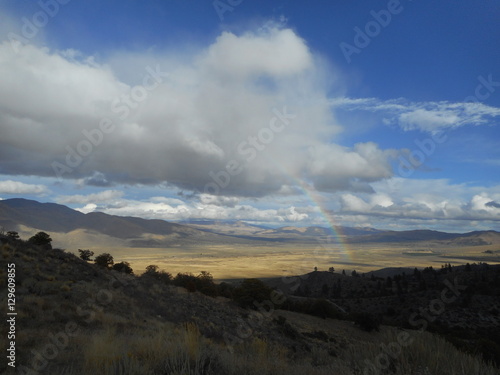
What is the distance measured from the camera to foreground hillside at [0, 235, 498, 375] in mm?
5715

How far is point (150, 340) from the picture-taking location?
729 centimetres

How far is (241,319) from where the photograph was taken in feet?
87.8

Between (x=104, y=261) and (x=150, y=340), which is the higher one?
(x=150, y=340)

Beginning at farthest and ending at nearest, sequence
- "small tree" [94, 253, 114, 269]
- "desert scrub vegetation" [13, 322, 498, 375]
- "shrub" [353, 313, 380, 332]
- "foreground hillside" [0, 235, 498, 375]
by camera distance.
A: "small tree" [94, 253, 114, 269], "shrub" [353, 313, 380, 332], "foreground hillside" [0, 235, 498, 375], "desert scrub vegetation" [13, 322, 498, 375]

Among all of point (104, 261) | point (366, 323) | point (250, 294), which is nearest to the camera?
point (366, 323)

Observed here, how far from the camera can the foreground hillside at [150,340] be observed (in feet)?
18.7

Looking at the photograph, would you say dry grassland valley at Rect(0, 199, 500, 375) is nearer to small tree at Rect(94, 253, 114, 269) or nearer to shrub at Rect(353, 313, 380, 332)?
shrub at Rect(353, 313, 380, 332)

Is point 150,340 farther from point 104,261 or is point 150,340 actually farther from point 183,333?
point 104,261

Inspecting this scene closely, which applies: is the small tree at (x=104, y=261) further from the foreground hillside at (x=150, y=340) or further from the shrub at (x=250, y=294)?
the shrub at (x=250, y=294)

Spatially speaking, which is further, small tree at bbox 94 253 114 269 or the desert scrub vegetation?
small tree at bbox 94 253 114 269

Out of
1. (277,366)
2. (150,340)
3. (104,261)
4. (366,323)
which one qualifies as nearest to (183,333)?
(150,340)

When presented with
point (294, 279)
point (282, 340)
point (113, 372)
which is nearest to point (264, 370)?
point (113, 372)

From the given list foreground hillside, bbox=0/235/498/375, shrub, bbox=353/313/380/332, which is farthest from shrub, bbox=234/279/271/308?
shrub, bbox=353/313/380/332

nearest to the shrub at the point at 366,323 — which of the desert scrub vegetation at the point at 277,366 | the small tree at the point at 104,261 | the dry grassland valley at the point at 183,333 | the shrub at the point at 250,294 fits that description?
the dry grassland valley at the point at 183,333
